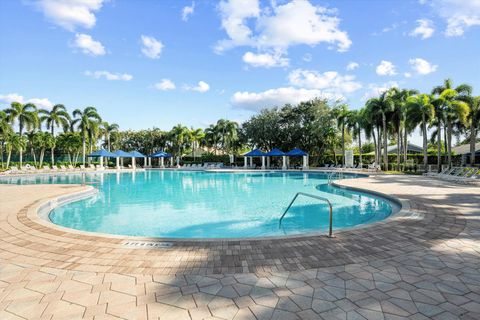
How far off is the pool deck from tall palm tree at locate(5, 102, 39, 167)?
3494cm

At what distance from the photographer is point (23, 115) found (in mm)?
32531

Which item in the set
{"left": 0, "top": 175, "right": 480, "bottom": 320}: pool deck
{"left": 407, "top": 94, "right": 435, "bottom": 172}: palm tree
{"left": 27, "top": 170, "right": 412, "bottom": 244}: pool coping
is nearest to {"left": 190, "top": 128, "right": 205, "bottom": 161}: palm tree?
{"left": 407, "top": 94, "right": 435, "bottom": 172}: palm tree

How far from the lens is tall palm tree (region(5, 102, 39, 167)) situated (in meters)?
31.6

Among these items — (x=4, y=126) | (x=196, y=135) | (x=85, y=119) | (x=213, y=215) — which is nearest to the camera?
(x=213, y=215)

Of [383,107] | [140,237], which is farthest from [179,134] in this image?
[140,237]

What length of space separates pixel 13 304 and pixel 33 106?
39.0 m

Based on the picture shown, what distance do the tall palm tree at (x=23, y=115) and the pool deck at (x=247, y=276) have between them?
115ft

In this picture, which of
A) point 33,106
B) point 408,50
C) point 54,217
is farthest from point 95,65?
point 33,106

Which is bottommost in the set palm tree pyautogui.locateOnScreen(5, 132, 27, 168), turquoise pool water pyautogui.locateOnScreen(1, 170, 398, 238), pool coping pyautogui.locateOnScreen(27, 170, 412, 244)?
turquoise pool water pyautogui.locateOnScreen(1, 170, 398, 238)

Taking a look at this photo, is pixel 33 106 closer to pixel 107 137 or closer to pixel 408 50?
pixel 107 137

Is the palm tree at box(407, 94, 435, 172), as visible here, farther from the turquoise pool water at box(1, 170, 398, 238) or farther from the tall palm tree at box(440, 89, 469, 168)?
the turquoise pool water at box(1, 170, 398, 238)

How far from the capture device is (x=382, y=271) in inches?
138

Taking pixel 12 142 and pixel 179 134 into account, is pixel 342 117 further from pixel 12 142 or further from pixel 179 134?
pixel 12 142

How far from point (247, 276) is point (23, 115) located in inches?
1559
